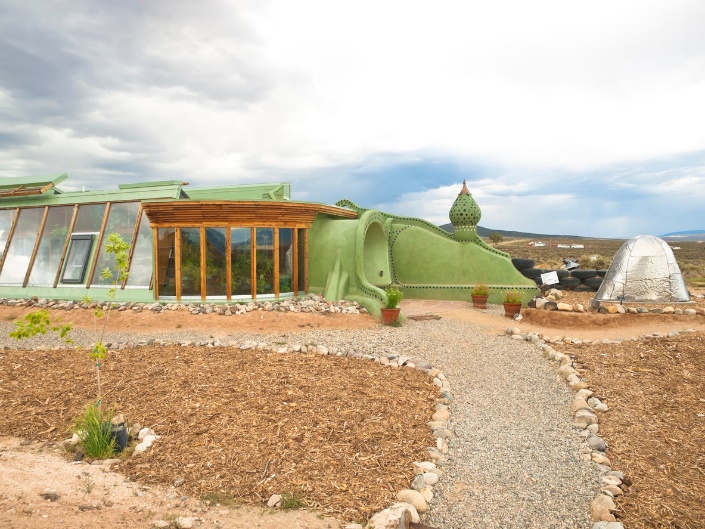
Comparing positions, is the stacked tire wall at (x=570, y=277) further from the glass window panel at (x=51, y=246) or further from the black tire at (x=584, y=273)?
the glass window panel at (x=51, y=246)

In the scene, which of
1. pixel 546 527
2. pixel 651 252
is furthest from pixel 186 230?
pixel 651 252

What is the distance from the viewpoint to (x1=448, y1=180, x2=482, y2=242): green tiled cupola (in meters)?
15.9

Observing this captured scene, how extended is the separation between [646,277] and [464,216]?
5642 millimetres

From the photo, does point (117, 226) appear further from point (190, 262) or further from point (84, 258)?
point (190, 262)

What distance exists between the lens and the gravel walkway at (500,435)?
3.96 meters

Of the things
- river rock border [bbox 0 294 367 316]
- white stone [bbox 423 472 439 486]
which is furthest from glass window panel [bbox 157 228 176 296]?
white stone [bbox 423 472 439 486]

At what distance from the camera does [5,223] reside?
16.5 m

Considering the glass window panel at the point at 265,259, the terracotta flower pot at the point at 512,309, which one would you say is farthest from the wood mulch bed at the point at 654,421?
the glass window panel at the point at 265,259

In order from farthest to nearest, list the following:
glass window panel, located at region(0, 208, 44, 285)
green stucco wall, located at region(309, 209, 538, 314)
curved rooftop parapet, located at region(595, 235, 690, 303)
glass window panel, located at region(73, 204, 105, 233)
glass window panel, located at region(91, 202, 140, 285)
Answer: glass window panel, located at region(0, 208, 44, 285) < glass window panel, located at region(73, 204, 105, 233) < glass window panel, located at region(91, 202, 140, 285) < green stucco wall, located at region(309, 209, 538, 314) < curved rooftop parapet, located at region(595, 235, 690, 303)

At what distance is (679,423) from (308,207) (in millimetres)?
9971

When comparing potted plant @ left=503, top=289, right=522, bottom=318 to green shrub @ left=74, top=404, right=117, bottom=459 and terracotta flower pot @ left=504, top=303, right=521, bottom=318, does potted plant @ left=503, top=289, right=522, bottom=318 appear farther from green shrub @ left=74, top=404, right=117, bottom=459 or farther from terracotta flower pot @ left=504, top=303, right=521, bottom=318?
green shrub @ left=74, top=404, right=117, bottom=459

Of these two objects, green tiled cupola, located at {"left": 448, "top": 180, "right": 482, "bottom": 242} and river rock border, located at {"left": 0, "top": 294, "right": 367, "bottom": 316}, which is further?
green tiled cupola, located at {"left": 448, "top": 180, "right": 482, "bottom": 242}

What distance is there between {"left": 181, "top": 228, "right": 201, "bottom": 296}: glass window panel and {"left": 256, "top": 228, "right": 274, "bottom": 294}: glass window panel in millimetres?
1571

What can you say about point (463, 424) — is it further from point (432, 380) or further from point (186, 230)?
point (186, 230)
